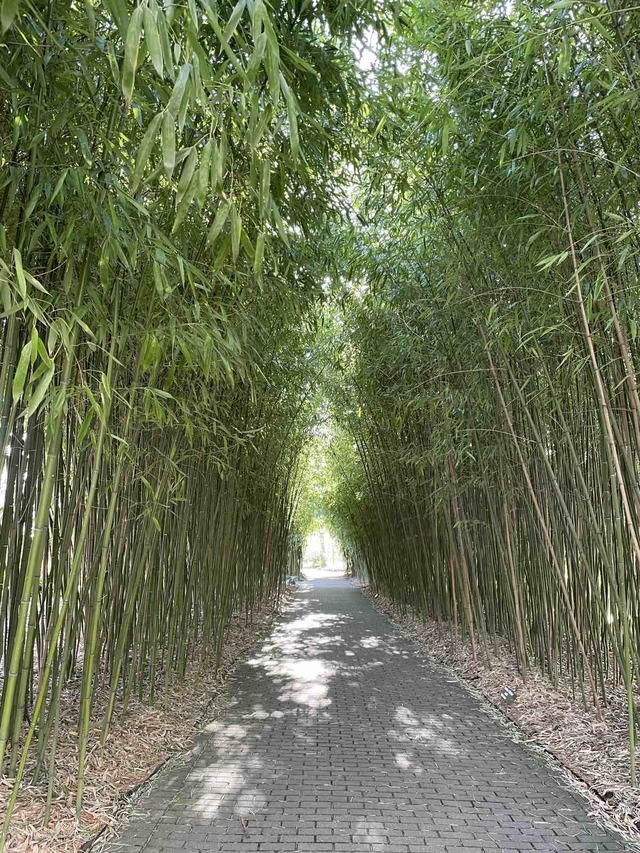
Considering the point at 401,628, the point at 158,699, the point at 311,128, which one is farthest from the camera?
the point at 401,628

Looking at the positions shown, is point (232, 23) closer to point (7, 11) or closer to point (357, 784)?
point (7, 11)

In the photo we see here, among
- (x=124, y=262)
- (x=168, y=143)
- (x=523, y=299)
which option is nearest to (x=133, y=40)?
(x=168, y=143)

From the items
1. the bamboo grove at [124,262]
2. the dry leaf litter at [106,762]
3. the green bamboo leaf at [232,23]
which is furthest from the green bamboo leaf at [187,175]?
the dry leaf litter at [106,762]

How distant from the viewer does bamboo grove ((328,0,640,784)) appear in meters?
2.22

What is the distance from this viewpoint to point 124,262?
1.62 meters

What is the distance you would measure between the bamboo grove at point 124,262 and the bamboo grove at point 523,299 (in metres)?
0.54

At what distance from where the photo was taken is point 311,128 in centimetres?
220

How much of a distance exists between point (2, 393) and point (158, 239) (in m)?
0.65

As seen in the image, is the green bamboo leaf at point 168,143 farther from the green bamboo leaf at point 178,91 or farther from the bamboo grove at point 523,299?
the bamboo grove at point 523,299

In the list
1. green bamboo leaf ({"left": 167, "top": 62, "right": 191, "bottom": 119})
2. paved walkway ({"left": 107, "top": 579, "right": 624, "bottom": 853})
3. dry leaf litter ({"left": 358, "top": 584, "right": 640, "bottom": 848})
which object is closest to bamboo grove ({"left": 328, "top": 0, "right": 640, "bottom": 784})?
dry leaf litter ({"left": 358, "top": 584, "right": 640, "bottom": 848})

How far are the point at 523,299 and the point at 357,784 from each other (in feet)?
7.69

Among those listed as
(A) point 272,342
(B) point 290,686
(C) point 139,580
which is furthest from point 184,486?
(B) point 290,686

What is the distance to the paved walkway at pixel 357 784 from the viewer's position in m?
1.96

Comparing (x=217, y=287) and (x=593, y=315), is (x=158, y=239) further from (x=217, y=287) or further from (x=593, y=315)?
(x=593, y=315)
